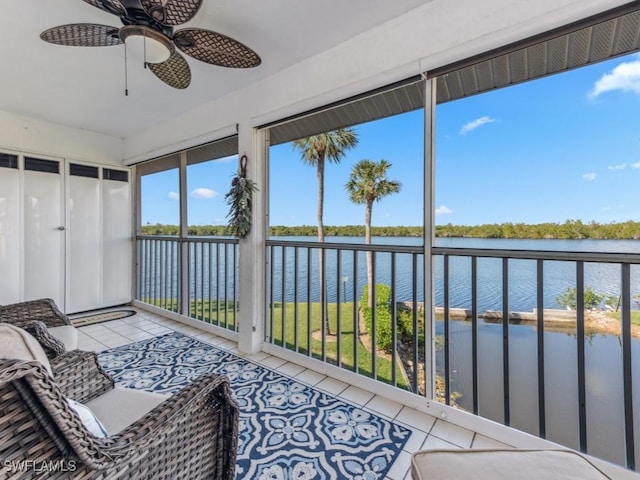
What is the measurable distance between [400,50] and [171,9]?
1.29 m

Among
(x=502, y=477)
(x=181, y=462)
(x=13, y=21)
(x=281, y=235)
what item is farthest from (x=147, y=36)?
(x=502, y=477)

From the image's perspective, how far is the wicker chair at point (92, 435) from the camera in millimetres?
527

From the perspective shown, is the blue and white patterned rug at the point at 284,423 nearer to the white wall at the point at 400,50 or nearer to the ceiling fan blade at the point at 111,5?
the white wall at the point at 400,50

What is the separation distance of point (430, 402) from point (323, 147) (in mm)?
2084

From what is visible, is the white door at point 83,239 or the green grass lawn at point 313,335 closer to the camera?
the green grass lawn at point 313,335

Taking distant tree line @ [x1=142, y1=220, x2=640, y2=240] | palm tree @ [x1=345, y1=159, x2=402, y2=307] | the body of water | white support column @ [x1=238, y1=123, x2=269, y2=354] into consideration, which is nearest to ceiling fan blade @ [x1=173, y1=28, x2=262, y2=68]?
white support column @ [x1=238, y1=123, x2=269, y2=354]

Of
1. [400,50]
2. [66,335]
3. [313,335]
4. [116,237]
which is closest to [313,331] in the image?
[313,335]

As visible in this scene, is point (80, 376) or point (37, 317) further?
point (37, 317)

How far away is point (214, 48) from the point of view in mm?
1630

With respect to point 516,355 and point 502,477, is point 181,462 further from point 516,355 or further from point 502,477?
point 516,355

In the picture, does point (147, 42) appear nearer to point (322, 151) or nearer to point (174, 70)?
point (174, 70)

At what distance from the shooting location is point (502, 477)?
0.75 meters

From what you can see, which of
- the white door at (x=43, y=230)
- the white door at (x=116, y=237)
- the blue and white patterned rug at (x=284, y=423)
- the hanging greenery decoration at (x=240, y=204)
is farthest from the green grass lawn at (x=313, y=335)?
the white door at (x=43, y=230)

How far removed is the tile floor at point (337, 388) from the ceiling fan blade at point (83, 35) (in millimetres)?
2418
